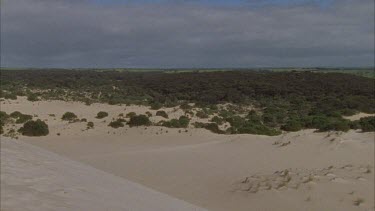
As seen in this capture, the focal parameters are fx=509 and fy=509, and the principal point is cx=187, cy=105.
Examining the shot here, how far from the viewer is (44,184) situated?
704 centimetres

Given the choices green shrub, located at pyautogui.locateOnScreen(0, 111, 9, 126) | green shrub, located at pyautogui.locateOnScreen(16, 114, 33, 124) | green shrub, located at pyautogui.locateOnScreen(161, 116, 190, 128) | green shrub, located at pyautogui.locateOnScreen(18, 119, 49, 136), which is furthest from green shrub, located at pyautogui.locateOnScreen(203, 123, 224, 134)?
green shrub, located at pyautogui.locateOnScreen(0, 111, 9, 126)

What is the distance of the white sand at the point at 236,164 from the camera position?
40.3ft

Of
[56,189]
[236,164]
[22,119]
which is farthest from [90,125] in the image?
[56,189]

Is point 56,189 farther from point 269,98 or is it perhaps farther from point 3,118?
point 269,98

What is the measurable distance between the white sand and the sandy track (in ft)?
10.2

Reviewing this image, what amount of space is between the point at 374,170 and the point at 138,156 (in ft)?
28.6

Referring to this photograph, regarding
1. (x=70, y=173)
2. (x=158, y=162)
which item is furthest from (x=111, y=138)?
(x=70, y=173)

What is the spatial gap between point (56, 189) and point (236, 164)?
10377 mm

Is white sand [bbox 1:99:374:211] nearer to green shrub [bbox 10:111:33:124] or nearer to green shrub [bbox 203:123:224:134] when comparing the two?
green shrub [bbox 203:123:224:134]

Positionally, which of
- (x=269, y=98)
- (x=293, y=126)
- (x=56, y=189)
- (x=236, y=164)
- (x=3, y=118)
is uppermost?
(x=56, y=189)

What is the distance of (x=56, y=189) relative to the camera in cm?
698

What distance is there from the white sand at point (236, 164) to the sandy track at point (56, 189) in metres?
3.10

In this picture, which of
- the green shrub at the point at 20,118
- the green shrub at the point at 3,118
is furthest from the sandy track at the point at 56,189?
the green shrub at the point at 20,118

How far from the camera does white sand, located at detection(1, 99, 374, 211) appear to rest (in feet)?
40.3
